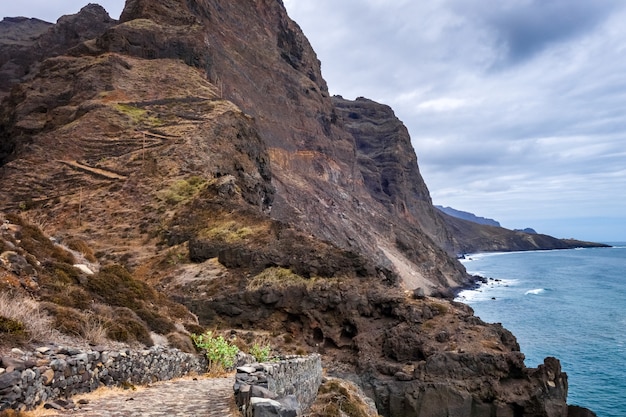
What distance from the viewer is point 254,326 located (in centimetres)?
3183

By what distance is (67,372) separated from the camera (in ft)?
27.8

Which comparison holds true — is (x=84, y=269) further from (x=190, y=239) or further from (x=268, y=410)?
(x=190, y=239)

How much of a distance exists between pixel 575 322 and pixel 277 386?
63098 millimetres

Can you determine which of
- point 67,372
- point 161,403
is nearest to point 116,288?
point 67,372

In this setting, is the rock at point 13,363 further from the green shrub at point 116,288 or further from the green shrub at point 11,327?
the green shrub at point 116,288

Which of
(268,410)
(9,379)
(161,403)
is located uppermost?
(9,379)

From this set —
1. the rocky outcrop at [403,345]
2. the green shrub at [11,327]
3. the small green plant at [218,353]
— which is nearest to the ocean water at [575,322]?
the rocky outcrop at [403,345]

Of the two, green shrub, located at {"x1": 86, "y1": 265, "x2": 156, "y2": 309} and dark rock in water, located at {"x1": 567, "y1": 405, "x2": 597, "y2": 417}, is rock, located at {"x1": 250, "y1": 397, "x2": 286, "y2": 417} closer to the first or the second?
green shrub, located at {"x1": 86, "y1": 265, "x2": 156, "y2": 309}

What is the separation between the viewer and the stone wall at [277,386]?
21.9ft

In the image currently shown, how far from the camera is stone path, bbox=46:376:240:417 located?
7898mm

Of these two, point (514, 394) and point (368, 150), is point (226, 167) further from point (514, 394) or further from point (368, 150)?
point (368, 150)

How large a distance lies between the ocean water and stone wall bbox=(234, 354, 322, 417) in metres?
29.3

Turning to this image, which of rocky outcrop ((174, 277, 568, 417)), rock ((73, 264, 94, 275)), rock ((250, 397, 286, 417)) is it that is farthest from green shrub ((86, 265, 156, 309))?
rocky outcrop ((174, 277, 568, 417))

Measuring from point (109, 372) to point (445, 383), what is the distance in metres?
23.7
